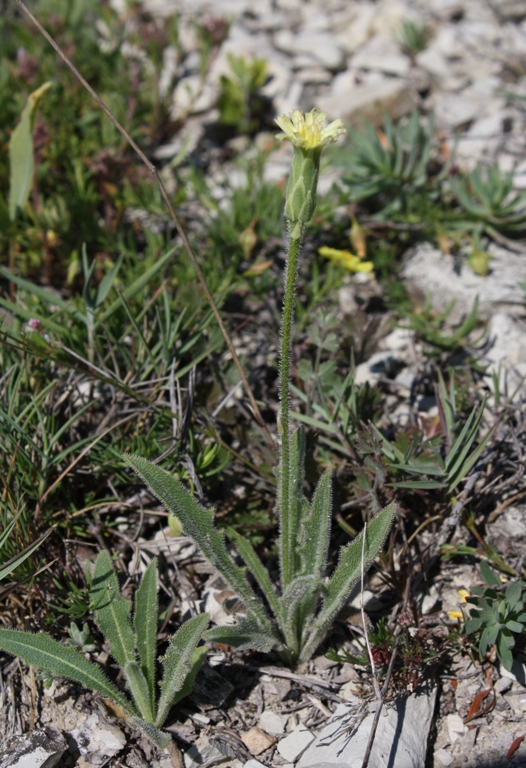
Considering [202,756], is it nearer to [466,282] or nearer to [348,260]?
[348,260]

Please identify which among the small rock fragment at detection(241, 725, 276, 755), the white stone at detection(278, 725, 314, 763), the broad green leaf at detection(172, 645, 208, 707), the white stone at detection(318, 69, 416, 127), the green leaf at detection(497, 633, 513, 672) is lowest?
the white stone at detection(278, 725, 314, 763)

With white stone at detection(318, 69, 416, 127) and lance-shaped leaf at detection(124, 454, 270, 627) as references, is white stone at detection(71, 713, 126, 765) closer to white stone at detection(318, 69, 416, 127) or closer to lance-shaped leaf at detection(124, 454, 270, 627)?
lance-shaped leaf at detection(124, 454, 270, 627)

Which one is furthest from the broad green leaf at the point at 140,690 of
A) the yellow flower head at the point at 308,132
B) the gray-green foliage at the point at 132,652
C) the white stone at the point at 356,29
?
the white stone at the point at 356,29

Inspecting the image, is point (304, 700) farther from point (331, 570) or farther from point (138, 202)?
point (138, 202)

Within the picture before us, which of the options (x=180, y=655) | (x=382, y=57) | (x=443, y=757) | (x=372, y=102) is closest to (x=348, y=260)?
(x=372, y=102)

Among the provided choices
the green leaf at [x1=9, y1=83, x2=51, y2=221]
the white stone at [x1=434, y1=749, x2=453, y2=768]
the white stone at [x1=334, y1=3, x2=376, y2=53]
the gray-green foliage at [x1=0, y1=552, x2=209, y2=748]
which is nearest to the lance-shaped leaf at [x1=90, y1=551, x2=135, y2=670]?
the gray-green foliage at [x1=0, y1=552, x2=209, y2=748]

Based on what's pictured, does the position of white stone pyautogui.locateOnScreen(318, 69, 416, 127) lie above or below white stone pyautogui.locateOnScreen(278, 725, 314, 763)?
above
